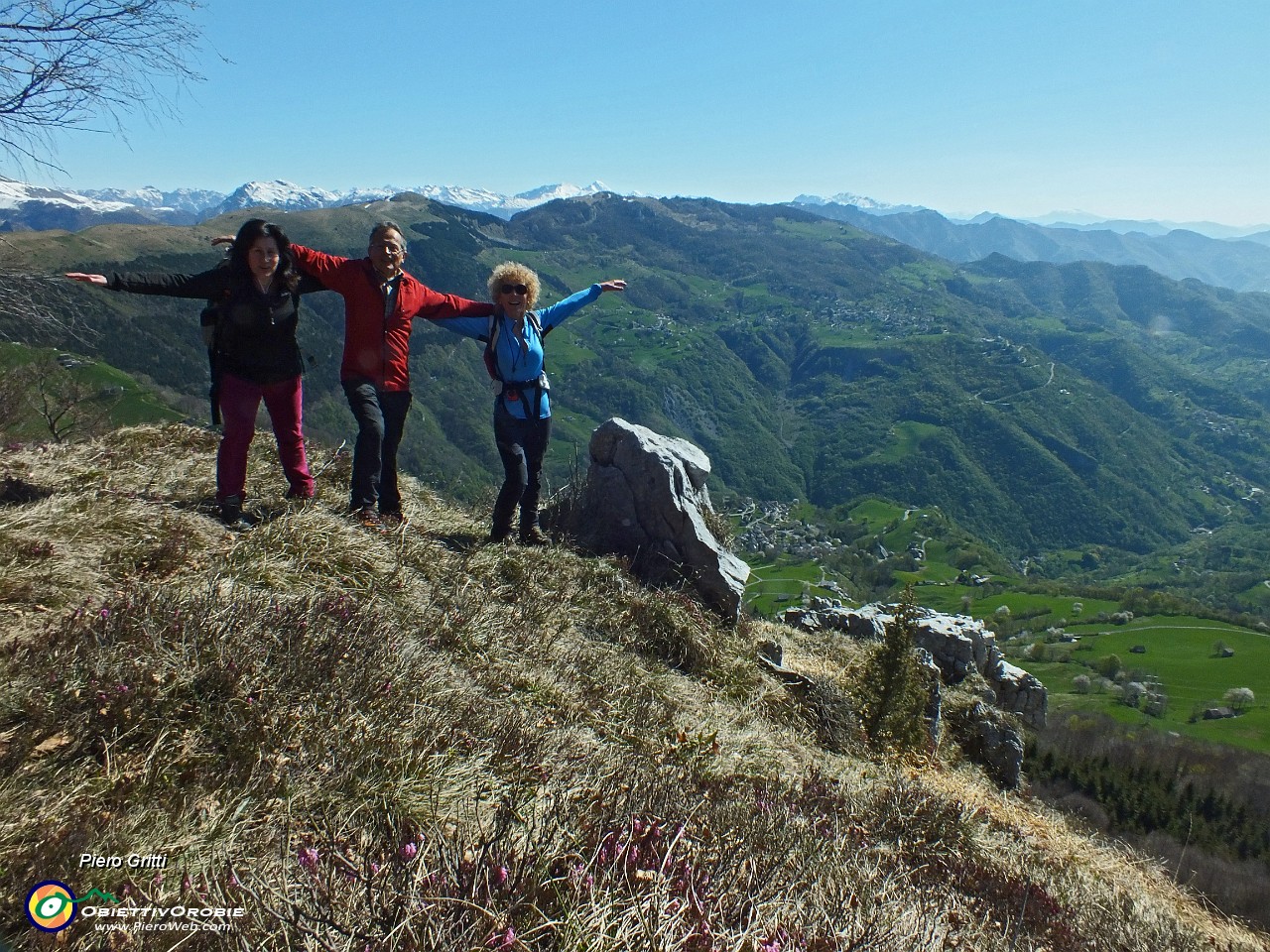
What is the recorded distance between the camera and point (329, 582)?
5.27 metres

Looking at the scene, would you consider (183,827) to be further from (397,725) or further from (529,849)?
(529,849)

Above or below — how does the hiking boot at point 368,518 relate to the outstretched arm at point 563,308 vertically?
below

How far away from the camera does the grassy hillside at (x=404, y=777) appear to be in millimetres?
2115

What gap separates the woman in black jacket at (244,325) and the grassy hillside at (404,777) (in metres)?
0.67

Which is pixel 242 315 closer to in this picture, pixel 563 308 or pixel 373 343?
pixel 373 343

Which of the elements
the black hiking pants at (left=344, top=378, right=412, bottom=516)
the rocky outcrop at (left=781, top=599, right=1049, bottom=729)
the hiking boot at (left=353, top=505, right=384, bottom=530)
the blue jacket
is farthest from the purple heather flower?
the rocky outcrop at (left=781, top=599, right=1049, bottom=729)

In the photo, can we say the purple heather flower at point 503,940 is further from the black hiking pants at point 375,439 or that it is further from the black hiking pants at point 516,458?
the black hiking pants at point 516,458

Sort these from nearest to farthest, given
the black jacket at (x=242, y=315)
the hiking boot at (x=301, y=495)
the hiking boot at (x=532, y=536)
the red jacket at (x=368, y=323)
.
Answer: the black jacket at (x=242, y=315)
the hiking boot at (x=301, y=495)
the red jacket at (x=368, y=323)
the hiking boot at (x=532, y=536)

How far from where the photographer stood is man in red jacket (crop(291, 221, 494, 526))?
22.8 ft

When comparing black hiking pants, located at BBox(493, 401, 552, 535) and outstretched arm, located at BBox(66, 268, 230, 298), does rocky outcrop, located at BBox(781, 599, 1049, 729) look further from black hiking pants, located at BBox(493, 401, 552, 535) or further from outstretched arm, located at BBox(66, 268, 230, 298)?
outstretched arm, located at BBox(66, 268, 230, 298)

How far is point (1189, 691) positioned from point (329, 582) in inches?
5416

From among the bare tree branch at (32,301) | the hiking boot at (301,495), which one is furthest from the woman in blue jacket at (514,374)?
the bare tree branch at (32,301)

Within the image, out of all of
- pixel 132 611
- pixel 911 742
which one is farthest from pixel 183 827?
pixel 911 742

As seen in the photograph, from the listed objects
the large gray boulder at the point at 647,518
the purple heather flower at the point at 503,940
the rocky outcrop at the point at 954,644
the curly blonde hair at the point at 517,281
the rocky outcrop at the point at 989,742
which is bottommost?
the rocky outcrop at the point at 954,644
